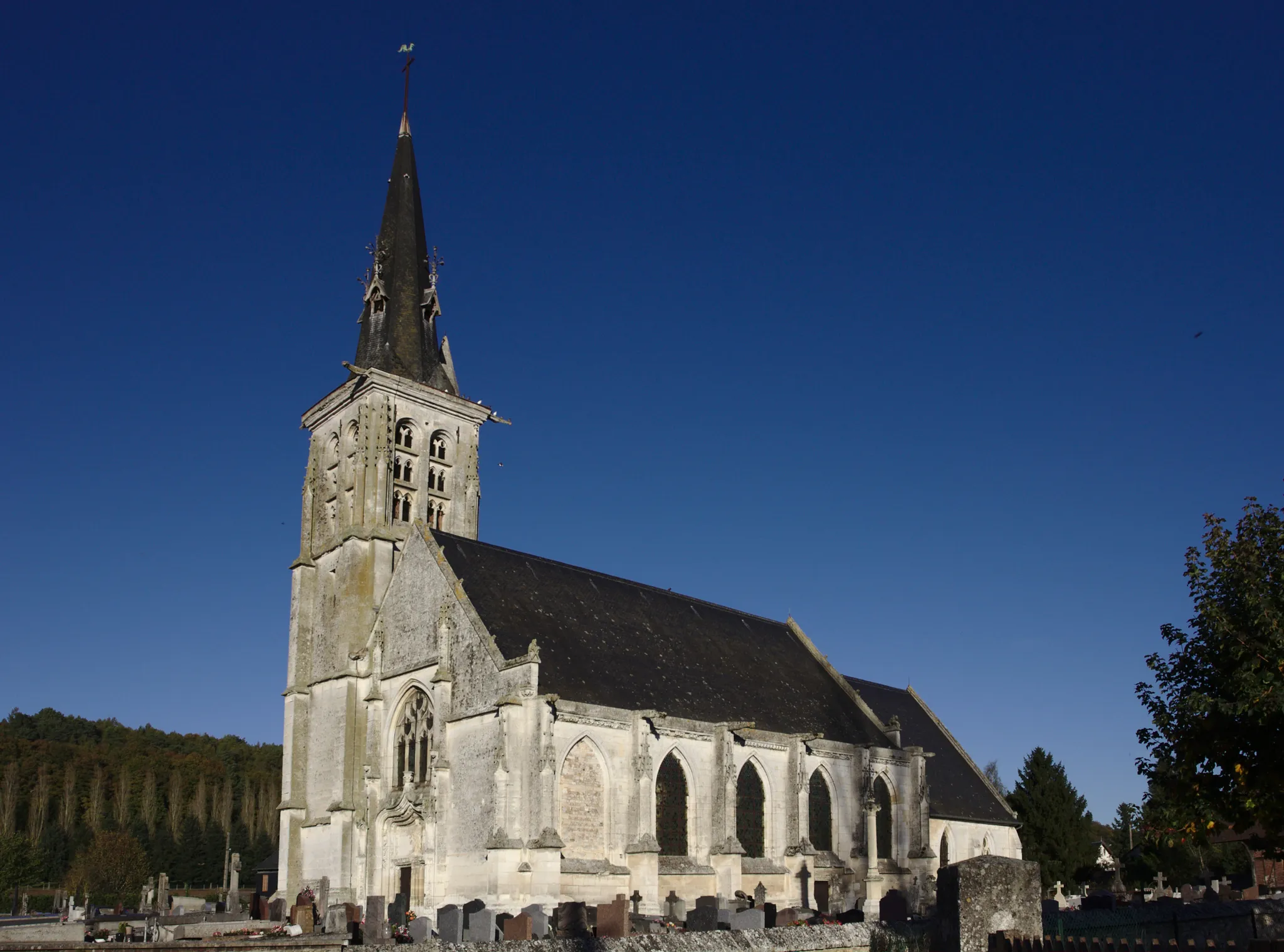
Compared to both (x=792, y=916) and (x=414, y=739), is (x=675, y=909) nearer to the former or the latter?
(x=792, y=916)

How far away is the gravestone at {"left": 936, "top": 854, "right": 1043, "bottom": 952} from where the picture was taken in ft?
32.2

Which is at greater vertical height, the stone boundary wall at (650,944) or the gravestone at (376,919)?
the stone boundary wall at (650,944)

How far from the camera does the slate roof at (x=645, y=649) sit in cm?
3109

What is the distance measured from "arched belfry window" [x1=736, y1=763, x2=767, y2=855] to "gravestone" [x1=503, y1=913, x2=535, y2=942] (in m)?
14.3

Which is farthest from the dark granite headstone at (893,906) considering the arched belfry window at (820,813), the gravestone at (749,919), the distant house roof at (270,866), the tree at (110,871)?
the tree at (110,871)

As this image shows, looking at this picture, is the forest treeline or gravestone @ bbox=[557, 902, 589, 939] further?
the forest treeline

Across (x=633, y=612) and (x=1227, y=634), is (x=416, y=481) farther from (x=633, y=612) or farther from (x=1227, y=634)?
(x=1227, y=634)

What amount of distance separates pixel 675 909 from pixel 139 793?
8530 centimetres

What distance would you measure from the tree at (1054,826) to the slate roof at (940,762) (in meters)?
2.61

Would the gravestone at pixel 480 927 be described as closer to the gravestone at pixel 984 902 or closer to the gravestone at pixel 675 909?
the gravestone at pixel 675 909

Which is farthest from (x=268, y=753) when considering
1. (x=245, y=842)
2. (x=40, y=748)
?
(x=245, y=842)

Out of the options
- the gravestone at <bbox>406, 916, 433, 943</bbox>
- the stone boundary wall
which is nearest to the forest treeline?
the gravestone at <bbox>406, 916, 433, 943</bbox>

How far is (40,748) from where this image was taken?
97.6 meters

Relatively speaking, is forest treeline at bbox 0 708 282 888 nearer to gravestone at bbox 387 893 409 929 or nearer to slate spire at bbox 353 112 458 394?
slate spire at bbox 353 112 458 394
